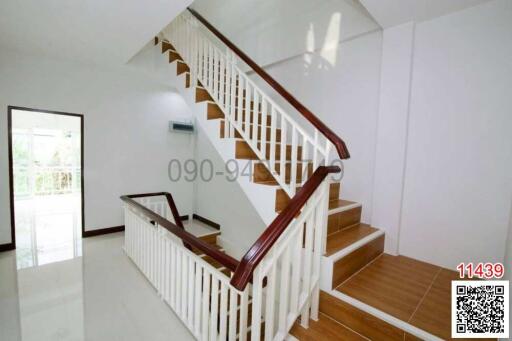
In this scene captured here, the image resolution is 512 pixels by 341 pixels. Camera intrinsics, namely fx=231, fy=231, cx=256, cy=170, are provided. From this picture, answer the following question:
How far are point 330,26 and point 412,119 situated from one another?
161cm

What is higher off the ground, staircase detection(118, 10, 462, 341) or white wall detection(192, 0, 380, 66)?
white wall detection(192, 0, 380, 66)

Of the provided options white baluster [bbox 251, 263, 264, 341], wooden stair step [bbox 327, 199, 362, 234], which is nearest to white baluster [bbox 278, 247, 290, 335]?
white baluster [bbox 251, 263, 264, 341]

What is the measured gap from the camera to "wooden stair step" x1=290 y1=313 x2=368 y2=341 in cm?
151

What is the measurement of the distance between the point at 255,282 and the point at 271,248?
0.20 m

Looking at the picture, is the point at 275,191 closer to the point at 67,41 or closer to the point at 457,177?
the point at 457,177

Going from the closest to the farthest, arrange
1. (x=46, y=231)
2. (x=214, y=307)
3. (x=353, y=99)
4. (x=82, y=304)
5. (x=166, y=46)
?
(x=214, y=307) < (x=82, y=304) < (x=353, y=99) < (x=166, y=46) < (x=46, y=231)

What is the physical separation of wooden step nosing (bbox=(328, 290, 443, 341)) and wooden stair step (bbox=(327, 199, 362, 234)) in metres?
0.66

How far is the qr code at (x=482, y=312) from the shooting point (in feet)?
4.51

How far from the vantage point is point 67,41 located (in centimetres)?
292

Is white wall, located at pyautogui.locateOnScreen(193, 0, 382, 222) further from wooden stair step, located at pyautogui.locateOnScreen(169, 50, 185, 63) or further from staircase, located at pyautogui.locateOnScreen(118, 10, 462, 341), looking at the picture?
wooden stair step, located at pyautogui.locateOnScreen(169, 50, 185, 63)

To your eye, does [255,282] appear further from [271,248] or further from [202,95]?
[202,95]

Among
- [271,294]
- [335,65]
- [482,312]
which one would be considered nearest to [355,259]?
[482,312]

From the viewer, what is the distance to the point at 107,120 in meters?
4.12

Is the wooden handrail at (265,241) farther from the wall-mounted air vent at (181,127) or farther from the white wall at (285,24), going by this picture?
the wall-mounted air vent at (181,127)
